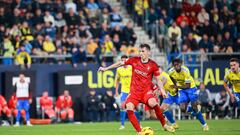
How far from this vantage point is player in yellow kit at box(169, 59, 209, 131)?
2355 cm

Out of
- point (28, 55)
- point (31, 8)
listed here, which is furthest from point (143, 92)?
point (31, 8)

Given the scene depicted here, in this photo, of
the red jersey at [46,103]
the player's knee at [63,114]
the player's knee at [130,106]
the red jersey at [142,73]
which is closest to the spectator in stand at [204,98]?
the player's knee at [63,114]

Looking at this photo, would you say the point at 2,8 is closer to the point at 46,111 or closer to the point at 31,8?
the point at 31,8

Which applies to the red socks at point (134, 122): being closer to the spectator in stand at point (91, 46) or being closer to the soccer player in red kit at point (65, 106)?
the soccer player in red kit at point (65, 106)

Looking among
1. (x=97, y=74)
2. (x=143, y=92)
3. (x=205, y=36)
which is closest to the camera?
(x=143, y=92)

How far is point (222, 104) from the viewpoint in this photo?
35.4m

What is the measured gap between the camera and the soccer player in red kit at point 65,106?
3309 cm

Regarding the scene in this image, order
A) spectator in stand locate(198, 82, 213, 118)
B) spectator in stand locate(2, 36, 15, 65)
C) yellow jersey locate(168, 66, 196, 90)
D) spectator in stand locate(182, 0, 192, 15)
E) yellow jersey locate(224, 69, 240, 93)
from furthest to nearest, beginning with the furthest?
spectator in stand locate(182, 0, 192, 15) < spectator in stand locate(198, 82, 213, 118) < spectator in stand locate(2, 36, 15, 65) < yellow jersey locate(224, 69, 240, 93) < yellow jersey locate(168, 66, 196, 90)

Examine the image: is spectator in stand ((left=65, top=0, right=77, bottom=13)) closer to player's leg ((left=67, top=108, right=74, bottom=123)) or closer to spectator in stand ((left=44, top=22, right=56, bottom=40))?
spectator in stand ((left=44, top=22, right=56, bottom=40))

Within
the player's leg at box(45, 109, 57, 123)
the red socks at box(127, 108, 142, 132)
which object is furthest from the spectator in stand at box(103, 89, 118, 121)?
the red socks at box(127, 108, 142, 132)

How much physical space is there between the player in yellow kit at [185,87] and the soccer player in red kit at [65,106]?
989 centimetres

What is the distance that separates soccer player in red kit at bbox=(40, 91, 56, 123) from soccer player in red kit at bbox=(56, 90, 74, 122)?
12.5 inches

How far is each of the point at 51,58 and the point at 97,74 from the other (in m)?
2.33

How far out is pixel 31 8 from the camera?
3494 cm
